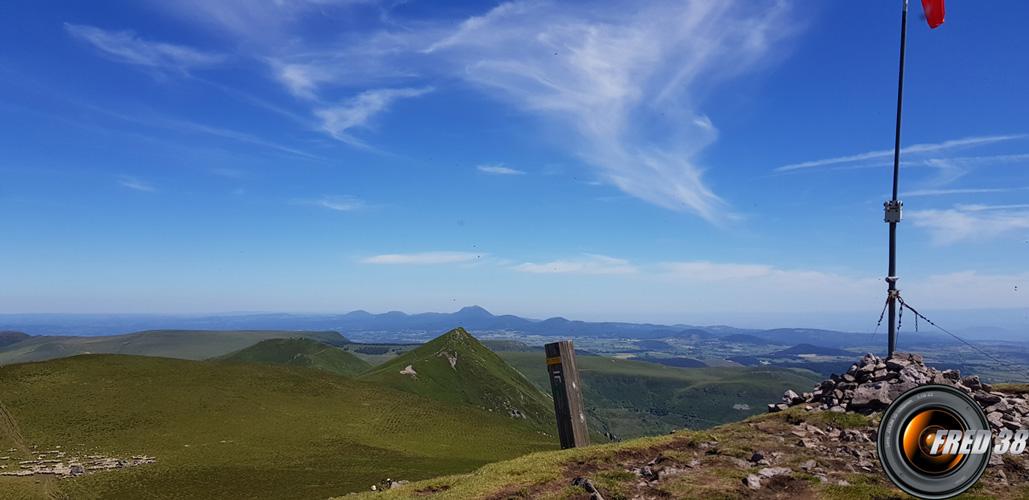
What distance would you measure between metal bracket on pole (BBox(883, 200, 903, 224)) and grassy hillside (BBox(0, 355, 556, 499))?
52.1 meters

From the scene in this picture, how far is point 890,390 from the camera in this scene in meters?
23.2

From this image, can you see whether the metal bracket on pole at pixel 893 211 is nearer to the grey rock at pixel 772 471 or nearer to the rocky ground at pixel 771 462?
the rocky ground at pixel 771 462

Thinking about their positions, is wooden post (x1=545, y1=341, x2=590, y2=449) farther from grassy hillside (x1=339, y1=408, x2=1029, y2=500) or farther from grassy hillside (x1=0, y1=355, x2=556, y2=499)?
grassy hillside (x1=0, y1=355, x2=556, y2=499)

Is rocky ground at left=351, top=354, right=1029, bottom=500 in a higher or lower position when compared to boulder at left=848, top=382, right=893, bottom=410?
lower

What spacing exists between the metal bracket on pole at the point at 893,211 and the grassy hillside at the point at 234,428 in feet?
171

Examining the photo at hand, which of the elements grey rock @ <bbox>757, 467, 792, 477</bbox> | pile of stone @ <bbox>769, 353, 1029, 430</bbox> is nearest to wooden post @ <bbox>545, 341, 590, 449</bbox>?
grey rock @ <bbox>757, 467, 792, 477</bbox>

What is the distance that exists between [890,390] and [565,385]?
50.1 ft

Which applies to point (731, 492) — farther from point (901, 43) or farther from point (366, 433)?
point (366, 433)

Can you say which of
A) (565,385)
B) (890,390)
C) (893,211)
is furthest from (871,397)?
(565,385)

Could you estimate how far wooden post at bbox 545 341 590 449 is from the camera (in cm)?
1905

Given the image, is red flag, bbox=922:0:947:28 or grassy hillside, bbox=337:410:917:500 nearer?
grassy hillside, bbox=337:410:917:500

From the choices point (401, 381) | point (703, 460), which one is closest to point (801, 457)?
point (703, 460)

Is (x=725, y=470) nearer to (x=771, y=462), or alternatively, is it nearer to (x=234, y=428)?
(x=771, y=462)

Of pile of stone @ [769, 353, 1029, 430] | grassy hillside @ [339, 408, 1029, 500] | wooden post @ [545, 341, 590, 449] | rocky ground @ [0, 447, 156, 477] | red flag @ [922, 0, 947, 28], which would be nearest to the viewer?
grassy hillside @ [339, 408, 1029, 500]
